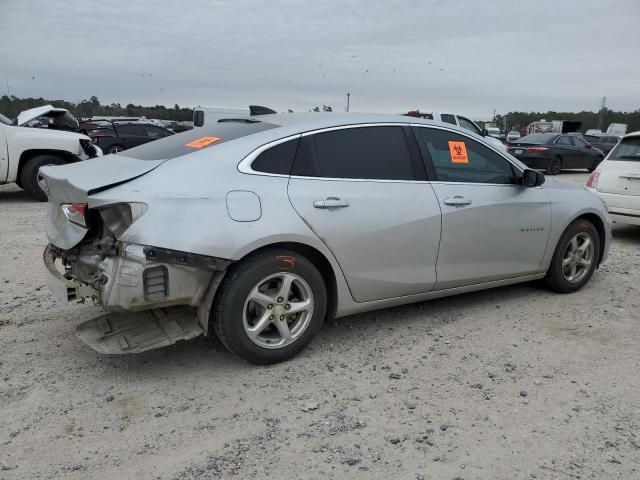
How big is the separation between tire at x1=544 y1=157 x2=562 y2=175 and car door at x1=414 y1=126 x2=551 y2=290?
13685 mm

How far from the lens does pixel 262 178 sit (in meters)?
3.19

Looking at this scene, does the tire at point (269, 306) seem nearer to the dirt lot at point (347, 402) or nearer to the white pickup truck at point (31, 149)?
the dirt lot at point (347, 402)

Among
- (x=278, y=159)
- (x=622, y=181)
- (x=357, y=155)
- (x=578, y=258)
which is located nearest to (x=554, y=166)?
(x=622, y=181)

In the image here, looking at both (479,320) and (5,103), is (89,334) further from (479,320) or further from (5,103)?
(5,103)

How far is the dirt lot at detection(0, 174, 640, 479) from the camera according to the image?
A: 2.45 metres

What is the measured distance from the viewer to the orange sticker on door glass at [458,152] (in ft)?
13.3

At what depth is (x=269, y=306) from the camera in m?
3.18

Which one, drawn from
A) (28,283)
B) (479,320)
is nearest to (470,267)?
(479,320)

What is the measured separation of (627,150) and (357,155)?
5.51 metres

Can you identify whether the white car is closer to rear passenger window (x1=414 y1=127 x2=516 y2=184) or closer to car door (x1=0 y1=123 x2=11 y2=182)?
rear passenger window (x1=414 y1=127 x2=516 y2=184)

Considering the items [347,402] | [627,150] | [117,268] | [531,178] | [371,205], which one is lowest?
[347,402]

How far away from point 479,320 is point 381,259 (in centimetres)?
115

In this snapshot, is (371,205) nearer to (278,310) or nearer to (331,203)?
(331,203)

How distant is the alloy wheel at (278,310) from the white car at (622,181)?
18.1 feet
